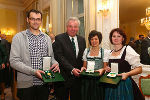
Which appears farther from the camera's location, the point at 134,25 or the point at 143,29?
the point at 134,25

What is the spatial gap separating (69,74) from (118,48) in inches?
30.8

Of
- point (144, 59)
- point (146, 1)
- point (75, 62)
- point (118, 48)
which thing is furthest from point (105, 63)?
point (146, 1)

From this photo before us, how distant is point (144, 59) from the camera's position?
3.25m

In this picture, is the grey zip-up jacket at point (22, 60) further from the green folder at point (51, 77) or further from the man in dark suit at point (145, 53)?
the man in dark suit at point (145, 53)

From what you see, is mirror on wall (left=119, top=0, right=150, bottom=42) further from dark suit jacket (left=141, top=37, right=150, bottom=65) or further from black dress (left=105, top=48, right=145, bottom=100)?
black dress (left=105, top=48, right=145, bottom=100)

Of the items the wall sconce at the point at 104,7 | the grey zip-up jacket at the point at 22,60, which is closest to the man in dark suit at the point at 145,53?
the wall sconce at the point at 104,7

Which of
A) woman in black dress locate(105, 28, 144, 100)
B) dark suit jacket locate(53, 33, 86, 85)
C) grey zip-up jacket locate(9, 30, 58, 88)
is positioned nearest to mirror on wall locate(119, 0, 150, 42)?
woman in black dress locate(105, 28, 144, 100)

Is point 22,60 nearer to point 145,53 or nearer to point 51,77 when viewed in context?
point 51,77

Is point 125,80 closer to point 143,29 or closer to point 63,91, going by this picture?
point 63,91

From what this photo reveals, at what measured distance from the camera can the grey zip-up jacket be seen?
5.22 feet

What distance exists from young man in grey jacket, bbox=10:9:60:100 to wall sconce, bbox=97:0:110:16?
2493 mm

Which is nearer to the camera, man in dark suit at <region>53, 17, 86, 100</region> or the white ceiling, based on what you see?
man in dark suit at <region>53, 17, 86, 100</region>

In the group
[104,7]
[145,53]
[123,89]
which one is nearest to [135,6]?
[104,7]

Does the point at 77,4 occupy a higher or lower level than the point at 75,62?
higher
